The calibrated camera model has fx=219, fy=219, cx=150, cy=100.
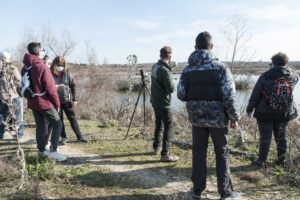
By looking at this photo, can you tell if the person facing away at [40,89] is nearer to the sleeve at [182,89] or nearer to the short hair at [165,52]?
the short hair at [165,52]

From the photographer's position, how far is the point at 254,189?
291 cm

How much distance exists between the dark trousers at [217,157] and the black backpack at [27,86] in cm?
237

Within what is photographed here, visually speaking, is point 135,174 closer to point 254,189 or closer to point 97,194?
point 97,194

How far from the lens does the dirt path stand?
2875 millimetres

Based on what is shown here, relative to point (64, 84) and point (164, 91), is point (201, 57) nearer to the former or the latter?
point (164, 91)

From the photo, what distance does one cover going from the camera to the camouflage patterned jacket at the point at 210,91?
2.34 meters

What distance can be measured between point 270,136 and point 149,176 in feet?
6.42

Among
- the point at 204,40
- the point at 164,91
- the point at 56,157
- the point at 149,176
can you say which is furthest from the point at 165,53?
the point at 56,157

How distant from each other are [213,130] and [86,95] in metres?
12.2

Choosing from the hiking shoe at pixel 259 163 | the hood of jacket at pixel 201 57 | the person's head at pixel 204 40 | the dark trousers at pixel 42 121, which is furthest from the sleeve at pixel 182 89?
the dark trousers at pixel 42 121

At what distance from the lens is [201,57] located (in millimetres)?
2404

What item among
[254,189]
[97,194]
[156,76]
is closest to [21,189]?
[97,194]

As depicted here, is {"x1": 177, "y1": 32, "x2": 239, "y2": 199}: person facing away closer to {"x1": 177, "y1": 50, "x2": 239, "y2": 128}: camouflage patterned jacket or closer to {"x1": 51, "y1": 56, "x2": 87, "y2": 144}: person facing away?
{"x1": 177, "y1": 50, "x2": 239, "y2": 128}: camouflage patterned jacket

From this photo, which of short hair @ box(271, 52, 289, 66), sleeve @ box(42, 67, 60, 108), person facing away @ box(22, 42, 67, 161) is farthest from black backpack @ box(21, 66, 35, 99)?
short hair @ box(271, 52, 289, 66)
